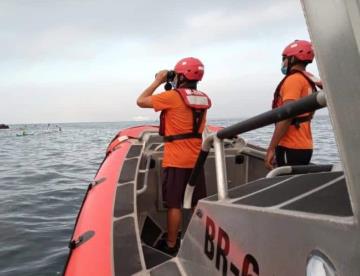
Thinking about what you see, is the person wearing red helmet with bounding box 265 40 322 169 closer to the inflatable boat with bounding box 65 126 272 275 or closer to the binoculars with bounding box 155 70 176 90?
the binoculars with bounding box 155 70 176 90

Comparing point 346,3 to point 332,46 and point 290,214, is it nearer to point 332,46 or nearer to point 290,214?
point 332,46

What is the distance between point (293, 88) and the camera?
3336mm

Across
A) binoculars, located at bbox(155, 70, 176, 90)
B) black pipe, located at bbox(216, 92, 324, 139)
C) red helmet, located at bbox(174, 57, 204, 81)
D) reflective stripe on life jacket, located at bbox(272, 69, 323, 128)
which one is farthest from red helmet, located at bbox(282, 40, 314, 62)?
black pipe, located at bbox(216, 92, 324, 139)

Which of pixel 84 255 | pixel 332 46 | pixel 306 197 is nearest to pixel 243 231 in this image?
pixel 306 197

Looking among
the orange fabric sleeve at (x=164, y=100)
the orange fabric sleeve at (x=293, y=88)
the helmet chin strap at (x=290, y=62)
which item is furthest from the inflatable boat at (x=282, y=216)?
the helmet chin strap at (x=290, y=62)

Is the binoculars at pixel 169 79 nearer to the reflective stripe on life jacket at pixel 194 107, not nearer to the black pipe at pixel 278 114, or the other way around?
the reflective stripe on life jacket at pixel 194 107

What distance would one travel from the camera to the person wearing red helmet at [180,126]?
351cm

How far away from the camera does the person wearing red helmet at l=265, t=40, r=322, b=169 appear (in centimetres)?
336

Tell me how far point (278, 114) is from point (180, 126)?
93.0 inches

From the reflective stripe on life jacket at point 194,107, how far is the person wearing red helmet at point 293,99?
67 cm

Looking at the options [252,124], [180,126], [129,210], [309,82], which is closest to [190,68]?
[180,126]

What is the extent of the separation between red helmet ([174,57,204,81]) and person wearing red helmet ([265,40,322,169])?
0.76 metres

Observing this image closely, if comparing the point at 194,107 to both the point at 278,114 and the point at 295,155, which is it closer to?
the point at 295,155

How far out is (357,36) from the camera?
62cm
